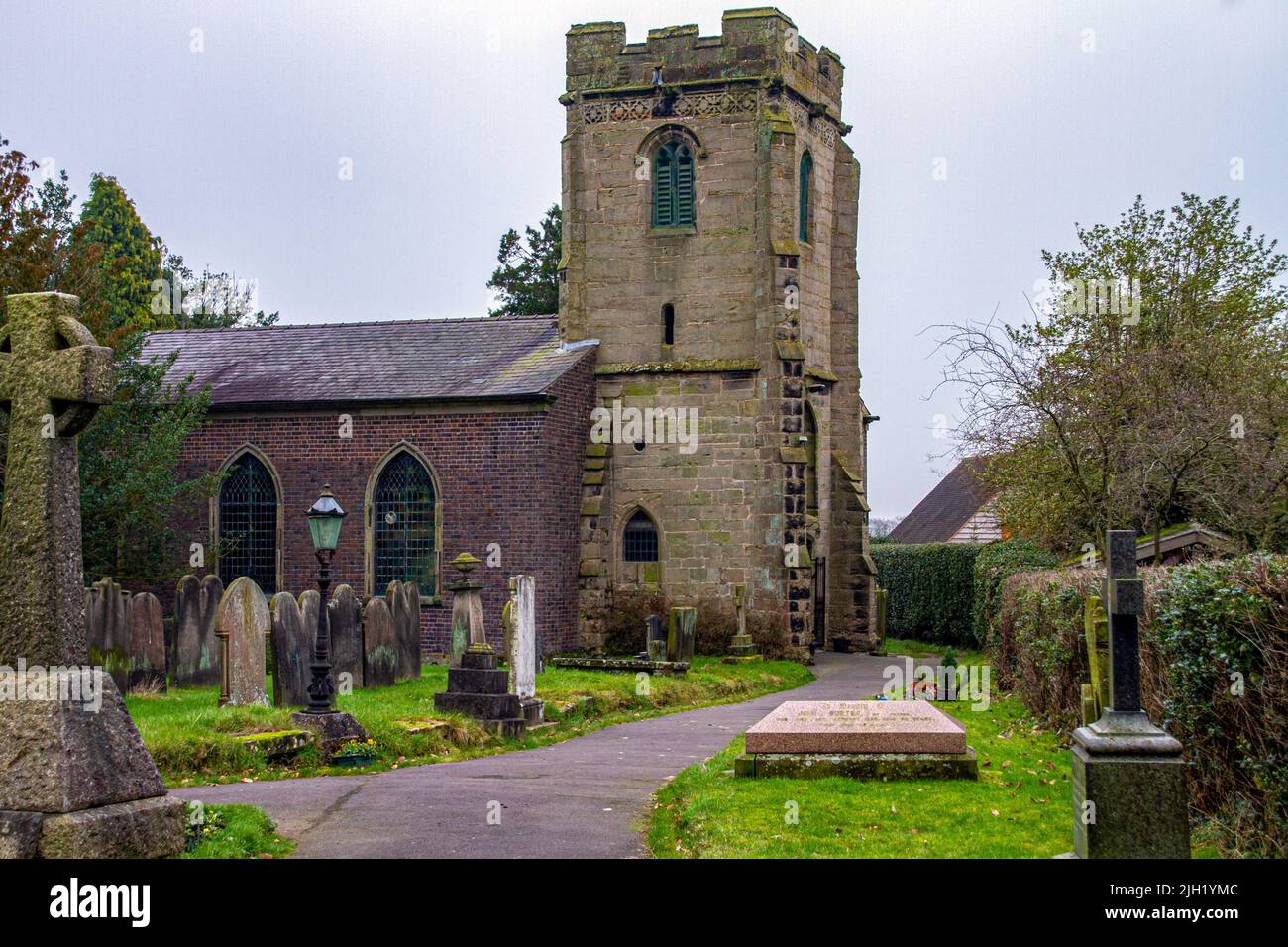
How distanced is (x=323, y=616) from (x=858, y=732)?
233 inches

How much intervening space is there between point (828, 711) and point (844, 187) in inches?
819

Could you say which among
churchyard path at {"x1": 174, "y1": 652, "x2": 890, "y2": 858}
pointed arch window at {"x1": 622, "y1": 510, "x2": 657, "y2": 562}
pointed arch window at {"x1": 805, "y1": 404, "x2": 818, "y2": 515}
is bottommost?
churchyard path at {"x1": 174, "y1": 652, "x2": 890, "y2": 858}

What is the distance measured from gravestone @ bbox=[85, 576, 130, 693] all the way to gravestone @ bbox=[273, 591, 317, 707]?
2159 mm

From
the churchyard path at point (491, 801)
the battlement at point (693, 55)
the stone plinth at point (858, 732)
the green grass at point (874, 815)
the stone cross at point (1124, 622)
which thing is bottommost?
the churchyard path at point (491, 801)

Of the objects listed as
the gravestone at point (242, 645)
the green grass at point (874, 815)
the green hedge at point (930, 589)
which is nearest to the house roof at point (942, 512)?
the green hedge at point (930, 589)

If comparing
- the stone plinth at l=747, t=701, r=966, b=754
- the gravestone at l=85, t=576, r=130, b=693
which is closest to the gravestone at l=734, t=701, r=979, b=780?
the stone plinth at l=747, t=701, r=966, b=754

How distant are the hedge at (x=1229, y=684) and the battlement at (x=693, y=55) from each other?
19.6 meters

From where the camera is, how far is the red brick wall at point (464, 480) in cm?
2706

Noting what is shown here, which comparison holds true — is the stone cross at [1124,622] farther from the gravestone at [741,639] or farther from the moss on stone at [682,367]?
the moss on stone at [682,367]

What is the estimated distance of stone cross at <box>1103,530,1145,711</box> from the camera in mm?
8305

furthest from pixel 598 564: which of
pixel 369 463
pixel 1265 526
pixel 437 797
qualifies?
pixel 437 797

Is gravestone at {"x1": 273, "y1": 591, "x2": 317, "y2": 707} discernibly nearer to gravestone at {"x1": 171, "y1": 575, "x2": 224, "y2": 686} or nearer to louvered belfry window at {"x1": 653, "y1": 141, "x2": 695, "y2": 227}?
gravestone at {"x1": 171, "y1": 575, "x2": 224, "y2": 686}
